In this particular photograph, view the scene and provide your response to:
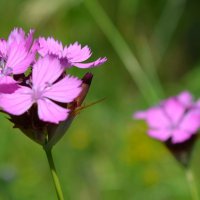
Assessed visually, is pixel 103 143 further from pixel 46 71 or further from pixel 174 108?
pixel 46 71

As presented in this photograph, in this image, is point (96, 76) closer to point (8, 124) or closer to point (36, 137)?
point (8, 124)

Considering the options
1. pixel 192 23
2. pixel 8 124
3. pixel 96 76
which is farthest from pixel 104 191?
pixel 192 23

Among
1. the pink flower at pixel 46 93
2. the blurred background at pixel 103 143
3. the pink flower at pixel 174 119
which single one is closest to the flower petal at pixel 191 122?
the pink flower at pixel 174 119

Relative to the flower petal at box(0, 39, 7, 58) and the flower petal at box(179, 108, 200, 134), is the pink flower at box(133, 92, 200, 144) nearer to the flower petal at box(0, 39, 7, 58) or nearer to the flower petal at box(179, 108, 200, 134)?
the flower petal at box(179, 108, 200, 134)

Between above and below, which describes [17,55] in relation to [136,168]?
above

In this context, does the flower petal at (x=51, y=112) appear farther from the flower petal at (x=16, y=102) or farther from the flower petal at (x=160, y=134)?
the flower petal at (x=160, y=134)
